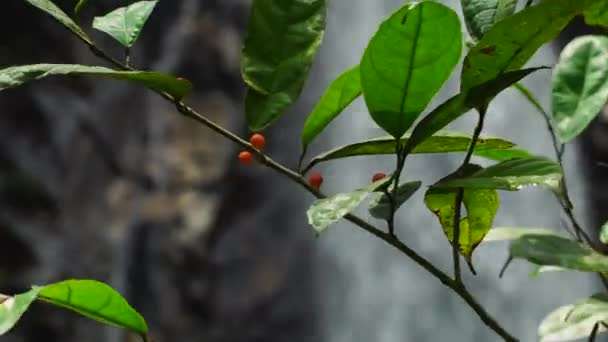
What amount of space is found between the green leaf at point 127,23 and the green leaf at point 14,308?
0.67ft

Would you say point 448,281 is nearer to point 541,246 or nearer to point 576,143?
point 541,246

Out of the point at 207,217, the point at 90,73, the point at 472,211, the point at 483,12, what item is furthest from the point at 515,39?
the point at 207,217

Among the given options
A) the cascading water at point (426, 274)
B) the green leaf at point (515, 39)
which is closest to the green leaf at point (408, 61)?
the green leaf at point (515, 39)

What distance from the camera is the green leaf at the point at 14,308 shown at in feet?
1.49

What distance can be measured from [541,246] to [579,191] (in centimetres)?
300

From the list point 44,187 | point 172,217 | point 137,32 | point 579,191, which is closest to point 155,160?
point 172,217

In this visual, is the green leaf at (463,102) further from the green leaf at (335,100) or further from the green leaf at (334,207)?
the green leaf at (335,100)

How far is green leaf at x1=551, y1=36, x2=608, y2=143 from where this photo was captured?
472mm

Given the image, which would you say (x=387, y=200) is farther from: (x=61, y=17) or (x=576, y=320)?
(x=61, y=17)

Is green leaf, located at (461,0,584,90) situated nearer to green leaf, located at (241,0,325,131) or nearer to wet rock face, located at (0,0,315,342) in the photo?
green leaf, located at (241,0,325,131)

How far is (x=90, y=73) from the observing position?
498 millimetres

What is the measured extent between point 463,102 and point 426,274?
2.90 metres

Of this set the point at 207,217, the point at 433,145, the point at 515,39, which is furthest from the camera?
the point at 207,217

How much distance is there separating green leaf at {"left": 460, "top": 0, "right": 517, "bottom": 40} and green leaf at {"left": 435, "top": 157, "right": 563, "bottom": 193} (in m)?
0.08
